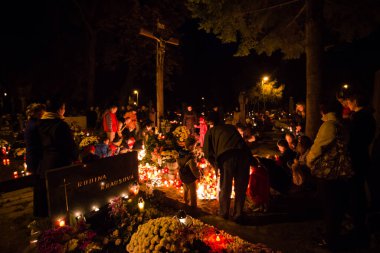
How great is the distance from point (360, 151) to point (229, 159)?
1.87m

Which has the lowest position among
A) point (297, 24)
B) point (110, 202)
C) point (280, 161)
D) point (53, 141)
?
point (110, 202)

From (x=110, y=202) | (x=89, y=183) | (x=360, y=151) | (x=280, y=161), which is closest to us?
(x=360, y=151)

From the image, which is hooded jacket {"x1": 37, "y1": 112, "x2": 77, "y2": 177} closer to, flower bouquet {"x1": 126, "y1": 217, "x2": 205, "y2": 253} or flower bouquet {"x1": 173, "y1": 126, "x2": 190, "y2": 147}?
flower bouquet {"x1": 126, "y1": 217, "x2": 205, "y2": 253}

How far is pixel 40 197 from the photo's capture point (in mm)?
5098

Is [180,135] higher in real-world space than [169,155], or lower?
higher

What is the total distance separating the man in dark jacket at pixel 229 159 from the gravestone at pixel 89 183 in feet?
4.85

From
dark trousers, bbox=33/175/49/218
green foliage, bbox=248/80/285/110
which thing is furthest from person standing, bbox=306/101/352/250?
green foliage, bbox=248/80/285/110

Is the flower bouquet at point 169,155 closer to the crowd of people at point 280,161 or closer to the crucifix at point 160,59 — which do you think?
the crowd of people at point 280,161

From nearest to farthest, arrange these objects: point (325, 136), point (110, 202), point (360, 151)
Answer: point (325, 136)
point (360, 151)
point (110, 202)

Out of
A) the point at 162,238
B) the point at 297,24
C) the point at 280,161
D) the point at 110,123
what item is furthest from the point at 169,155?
the point at 297,24

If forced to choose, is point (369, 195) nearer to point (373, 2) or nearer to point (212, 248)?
point (212, 248)

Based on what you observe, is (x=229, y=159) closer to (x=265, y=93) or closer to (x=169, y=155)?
(x=169, y=155)

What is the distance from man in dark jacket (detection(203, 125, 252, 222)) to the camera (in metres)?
4.83

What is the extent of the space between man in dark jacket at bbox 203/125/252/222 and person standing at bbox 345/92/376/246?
1559 millimetres
